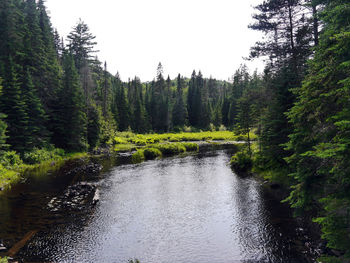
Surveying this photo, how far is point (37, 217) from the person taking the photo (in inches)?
708

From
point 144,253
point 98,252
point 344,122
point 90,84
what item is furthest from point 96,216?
point 90,84

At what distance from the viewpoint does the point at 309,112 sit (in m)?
10.7

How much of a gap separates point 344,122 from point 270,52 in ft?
74.9

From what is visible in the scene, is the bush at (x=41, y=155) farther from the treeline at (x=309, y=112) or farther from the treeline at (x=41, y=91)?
the treeline at (x=309, y=112)

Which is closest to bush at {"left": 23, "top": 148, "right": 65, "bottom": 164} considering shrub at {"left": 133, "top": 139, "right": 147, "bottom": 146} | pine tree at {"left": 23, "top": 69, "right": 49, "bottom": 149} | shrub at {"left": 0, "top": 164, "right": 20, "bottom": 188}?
pine tree at {"left": 23, "top": 69, "right": 49, "bottom": 149}

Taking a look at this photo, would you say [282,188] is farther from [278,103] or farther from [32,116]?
[32,116]

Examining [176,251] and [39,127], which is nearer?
[176,251]

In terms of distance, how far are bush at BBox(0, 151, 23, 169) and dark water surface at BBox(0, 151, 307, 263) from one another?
18.3 ft

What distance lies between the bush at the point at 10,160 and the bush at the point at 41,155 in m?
1.32

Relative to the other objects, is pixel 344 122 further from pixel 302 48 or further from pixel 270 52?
pixel 270 52

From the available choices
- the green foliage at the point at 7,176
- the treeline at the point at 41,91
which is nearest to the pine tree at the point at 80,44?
the treeline at the point at 41,91

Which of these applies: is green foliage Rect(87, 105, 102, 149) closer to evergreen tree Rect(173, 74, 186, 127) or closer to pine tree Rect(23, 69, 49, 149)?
pine tree Rect(23, 69, 49, 149)

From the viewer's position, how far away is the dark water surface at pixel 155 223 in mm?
13656

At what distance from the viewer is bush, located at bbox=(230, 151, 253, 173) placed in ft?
108
